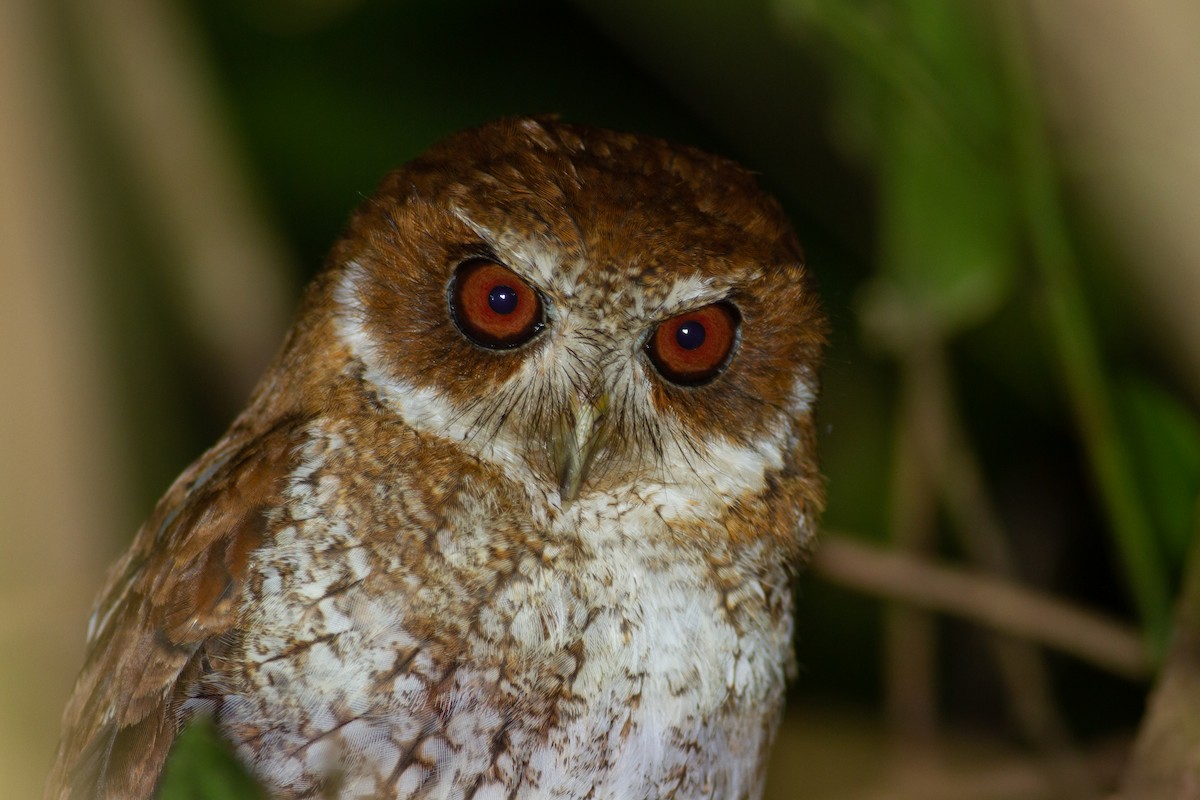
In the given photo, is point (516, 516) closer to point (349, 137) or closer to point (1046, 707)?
point (1046, 707)

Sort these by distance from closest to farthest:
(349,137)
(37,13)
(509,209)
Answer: (509,209) → (37,13) → (349,137)

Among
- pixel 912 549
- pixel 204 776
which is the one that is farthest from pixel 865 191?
pixel 204 776

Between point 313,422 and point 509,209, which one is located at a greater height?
point 509,209

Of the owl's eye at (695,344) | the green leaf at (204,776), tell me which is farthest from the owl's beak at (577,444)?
the green leaf at (204,776)

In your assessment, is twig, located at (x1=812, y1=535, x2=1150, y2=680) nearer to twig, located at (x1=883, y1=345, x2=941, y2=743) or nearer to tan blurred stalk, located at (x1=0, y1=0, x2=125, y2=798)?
twig, located at (x1=883, y1=345, x2=941, y2=743)

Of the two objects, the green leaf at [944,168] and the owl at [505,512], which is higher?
the green leaf at [944,168]

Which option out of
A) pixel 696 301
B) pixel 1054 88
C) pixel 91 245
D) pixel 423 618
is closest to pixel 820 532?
pixel 696 301

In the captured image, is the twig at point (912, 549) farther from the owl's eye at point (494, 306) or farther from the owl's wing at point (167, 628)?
the owl's wing at point (167, 628)
